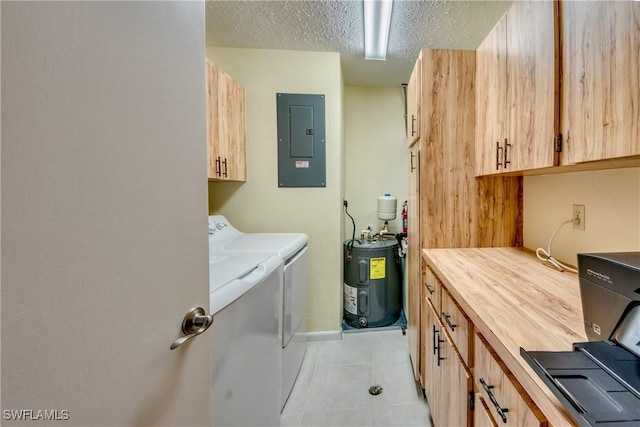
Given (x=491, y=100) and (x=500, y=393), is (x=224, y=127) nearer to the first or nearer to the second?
(x=491, y=100)

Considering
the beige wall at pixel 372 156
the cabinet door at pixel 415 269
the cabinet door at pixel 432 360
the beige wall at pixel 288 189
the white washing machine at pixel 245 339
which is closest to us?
the white washing machine at pixel 245 339

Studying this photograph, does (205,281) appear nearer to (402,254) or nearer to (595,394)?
(595,394)

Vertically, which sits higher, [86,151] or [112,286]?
[86,151]

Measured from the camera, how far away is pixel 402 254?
2561 millimetres

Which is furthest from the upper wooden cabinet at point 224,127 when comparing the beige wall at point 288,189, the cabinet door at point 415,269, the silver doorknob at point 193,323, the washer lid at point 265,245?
the cabinet door at point 415,269

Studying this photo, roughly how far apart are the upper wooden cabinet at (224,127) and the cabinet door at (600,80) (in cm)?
174

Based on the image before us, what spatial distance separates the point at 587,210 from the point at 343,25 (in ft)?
5.98

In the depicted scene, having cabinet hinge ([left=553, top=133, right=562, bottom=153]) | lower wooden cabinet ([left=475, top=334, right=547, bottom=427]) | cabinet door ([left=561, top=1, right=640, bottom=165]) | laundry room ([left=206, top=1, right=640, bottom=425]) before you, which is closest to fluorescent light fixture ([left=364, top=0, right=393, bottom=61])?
laundry room ([left=206, top=1, right=640, bottom=425])

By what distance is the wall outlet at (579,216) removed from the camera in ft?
3.73

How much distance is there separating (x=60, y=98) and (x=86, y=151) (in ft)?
0.25

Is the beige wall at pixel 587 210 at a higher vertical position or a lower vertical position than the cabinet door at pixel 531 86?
lower

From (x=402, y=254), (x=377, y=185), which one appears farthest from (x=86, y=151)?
(x=377, y=185)

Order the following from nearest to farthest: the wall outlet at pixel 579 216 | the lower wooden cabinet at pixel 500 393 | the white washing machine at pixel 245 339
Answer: the lower wooden cabinet at pixel 500 393
the white washing machine at pixel 245 339
the wall outlet at pixel 579 216

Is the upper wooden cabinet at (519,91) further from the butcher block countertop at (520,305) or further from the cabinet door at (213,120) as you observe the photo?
the cabinet door at (213,120)
